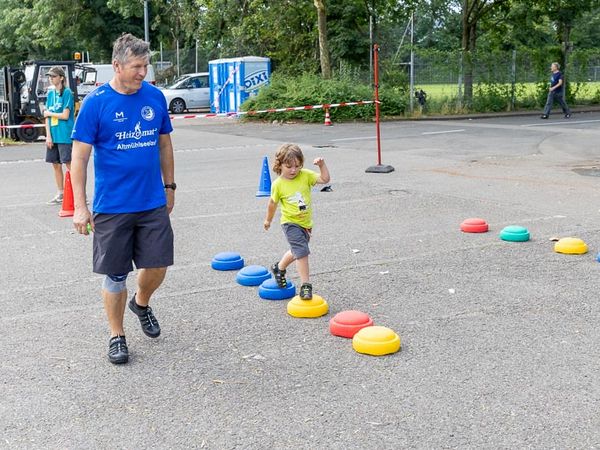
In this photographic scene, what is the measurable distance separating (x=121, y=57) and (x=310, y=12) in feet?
98.8

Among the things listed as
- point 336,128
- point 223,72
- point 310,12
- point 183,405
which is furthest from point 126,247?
point 310,12

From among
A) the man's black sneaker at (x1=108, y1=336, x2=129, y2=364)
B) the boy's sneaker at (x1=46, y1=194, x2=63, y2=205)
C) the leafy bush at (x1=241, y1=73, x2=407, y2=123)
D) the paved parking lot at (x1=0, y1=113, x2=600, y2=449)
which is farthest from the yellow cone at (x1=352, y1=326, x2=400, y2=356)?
the leafy bush at (x1=241, y1=73, x2=407, y2=123)

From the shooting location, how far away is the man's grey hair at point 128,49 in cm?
476

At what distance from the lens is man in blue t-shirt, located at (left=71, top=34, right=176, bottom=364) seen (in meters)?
4.81

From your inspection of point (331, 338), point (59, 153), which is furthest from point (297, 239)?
point (59, 153)

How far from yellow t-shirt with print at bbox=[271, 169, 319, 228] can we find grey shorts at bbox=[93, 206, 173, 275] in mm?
1271

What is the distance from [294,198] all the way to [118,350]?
72.1 inches

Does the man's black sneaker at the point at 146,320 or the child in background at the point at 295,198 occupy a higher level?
the child in background at the point at 295,198

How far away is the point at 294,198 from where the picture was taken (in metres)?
6.16

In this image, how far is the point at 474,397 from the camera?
4.39 m

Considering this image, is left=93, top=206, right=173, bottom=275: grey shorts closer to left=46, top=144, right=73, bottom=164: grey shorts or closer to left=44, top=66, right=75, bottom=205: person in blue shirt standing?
left=44, top=66, right=75, bottom=205: person in blue shirt standing

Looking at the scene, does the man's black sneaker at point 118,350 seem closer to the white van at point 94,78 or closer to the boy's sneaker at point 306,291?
the boy's sneaker at point 306,291

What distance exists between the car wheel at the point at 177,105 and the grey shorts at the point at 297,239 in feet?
99.4

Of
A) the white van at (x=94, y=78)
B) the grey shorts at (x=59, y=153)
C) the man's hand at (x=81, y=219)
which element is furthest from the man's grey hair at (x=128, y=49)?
the white van at (x=94, y=78)
